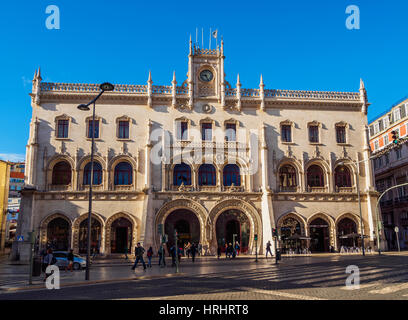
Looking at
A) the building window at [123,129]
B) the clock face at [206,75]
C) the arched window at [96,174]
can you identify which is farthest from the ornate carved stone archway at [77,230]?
the clock face at [206,75]

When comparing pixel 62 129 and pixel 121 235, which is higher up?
pixel 62 129

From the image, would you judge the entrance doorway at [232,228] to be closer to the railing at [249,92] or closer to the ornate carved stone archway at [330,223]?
the ornate carved stone archway at [330,223]

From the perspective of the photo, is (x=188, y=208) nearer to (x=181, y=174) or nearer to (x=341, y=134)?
(x=181, y=174)

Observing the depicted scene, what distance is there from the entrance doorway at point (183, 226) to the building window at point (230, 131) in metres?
8.57

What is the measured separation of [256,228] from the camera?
39188 millimetres

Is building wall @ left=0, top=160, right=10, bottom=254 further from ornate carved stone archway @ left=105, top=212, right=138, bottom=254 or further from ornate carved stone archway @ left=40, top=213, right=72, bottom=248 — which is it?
ornate carved stone archway @ left=105, top=212, right=138, bottom=254

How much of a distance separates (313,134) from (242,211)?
11465 mm

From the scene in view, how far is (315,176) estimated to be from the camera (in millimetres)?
41625

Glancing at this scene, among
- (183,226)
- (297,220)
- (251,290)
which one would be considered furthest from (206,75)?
(251,290)

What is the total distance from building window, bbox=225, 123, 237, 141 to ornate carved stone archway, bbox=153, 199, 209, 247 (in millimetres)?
7610

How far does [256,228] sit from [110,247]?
560 inches

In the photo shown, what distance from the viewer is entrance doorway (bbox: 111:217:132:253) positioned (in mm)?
37688

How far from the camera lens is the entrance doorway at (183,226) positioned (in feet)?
128
